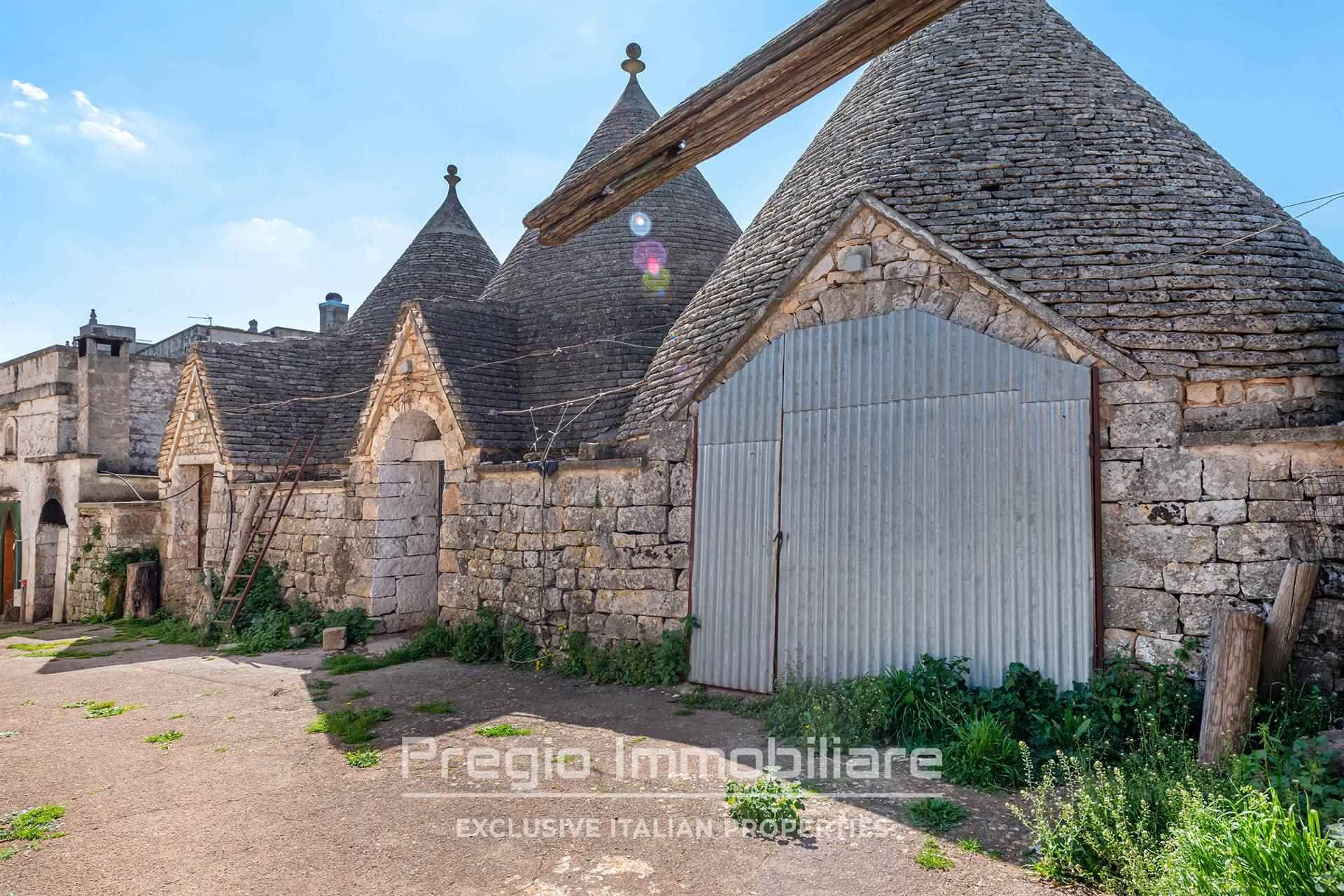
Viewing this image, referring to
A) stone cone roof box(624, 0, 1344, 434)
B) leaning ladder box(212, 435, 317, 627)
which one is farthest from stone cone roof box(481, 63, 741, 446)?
leaning ladder box(212, 435, 317, 627)

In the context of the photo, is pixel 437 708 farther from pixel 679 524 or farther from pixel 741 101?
pixel 741 101

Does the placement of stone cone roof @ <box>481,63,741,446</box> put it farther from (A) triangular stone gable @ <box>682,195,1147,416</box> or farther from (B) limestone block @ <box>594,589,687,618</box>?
(A) triangular stone gable @ <box>682,195,1147,416</box>

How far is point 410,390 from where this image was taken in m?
10.1

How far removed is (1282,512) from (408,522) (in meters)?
9.07

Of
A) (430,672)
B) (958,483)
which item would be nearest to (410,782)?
(430,672)

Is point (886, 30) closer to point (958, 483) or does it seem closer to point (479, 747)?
point (958, 483)

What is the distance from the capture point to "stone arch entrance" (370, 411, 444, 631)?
1030cm

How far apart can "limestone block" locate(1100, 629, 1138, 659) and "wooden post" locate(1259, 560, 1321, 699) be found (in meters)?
0.69

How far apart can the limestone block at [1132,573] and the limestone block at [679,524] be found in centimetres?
330

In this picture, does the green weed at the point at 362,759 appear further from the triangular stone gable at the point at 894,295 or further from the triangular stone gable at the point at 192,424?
the triangular stone gable at the point at 192,424

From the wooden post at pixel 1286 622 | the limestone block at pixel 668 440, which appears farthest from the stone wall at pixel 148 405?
the wooden post at pixel 1286 622

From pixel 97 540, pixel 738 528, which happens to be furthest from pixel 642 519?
pixel 97 540

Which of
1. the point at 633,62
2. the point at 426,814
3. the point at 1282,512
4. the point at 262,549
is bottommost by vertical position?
the point at 426,814

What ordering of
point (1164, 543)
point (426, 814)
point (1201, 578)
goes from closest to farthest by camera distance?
1. point (426, 814)
2. point (1201, 578)
3. point (1164, 543)
